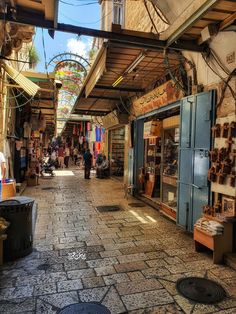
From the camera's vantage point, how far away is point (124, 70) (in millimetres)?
7473

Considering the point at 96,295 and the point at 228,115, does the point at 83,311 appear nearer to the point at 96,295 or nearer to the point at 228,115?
the point at 96,295

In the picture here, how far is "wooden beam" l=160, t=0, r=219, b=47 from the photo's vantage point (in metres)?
3.72

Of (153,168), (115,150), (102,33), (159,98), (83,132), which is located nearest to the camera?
(102,33)

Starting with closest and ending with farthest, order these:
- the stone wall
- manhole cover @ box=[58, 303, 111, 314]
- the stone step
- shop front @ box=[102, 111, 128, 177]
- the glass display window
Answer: manhole cover @ box=[58, 303, 111, 314] → the stone step → the glass display window → the stone wall → shop front @ box=[102, 111, 128, 177]

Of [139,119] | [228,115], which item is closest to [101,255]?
[228,115]

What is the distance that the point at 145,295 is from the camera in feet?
11.3

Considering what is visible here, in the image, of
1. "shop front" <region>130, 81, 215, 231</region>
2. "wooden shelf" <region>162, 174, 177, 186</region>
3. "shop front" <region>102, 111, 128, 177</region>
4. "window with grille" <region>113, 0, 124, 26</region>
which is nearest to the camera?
"shop front" <region>130, 81, 215, 231</region>

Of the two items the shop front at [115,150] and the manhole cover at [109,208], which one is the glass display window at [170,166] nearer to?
the manhole cover at [109,208]

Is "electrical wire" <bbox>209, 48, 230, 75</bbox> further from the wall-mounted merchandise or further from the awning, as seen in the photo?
the awning

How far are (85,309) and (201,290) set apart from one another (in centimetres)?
162

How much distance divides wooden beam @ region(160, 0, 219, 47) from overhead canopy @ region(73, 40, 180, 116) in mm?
736

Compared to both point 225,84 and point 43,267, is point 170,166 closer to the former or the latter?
point 225,84

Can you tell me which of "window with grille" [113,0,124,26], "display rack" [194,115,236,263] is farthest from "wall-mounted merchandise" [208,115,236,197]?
"window with grille" [113,0,124,26]

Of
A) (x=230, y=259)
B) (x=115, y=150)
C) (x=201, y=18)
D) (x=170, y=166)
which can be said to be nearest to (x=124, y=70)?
(x=170, y=166)
